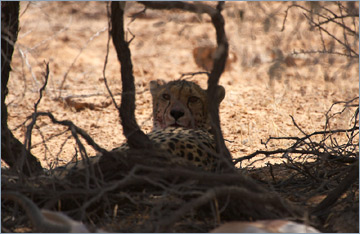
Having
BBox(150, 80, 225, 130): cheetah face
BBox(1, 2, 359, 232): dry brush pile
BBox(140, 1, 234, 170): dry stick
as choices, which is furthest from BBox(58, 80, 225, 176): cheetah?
BBox(140, 1, 234, 170): dry stick

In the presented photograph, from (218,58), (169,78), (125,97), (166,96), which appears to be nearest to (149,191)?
(125,97)

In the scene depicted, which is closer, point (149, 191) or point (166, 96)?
point (149, 191)

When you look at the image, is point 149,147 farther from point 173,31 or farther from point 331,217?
point 173,31

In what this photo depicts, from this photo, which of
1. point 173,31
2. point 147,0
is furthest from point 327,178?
point 173,31

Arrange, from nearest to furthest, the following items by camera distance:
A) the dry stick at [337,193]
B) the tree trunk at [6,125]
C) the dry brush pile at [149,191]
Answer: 1. the dry brush pile at [149,191]
2. the dry stick at [337,193]
3. the tree trunk at [6,125]

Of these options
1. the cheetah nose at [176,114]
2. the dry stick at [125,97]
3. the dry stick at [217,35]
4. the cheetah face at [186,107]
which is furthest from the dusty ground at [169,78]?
the dry stick at [217,35]

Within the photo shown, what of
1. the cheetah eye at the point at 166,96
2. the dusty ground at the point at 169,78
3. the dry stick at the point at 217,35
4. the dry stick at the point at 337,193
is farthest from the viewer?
the dusty ground at the point at 169,78

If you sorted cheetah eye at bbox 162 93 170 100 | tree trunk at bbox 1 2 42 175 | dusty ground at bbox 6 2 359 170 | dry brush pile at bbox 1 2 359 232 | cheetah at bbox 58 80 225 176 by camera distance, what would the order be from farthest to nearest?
1. dusty ground at bbox 6 2 359 170
2. cheetah eye at bbox 162 93 170 100
3. cheetah at bbox 58 80 225 176
4. tree trunk at bbox 1 2 42 175
5. dry brush pile at bbox 1 2 359 232

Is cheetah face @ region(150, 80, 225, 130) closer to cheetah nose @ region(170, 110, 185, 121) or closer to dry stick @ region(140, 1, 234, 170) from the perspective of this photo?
cheetah nose @ region(170, 110, 185, 121)

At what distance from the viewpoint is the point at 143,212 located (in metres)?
2.74

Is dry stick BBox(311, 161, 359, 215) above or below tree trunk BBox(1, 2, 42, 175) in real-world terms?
below

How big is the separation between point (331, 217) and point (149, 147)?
0.94 meters

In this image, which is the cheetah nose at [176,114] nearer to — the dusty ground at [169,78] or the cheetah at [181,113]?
the cheetah at [181,113]

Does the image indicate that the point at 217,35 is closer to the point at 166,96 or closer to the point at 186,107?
the point at 186,107
